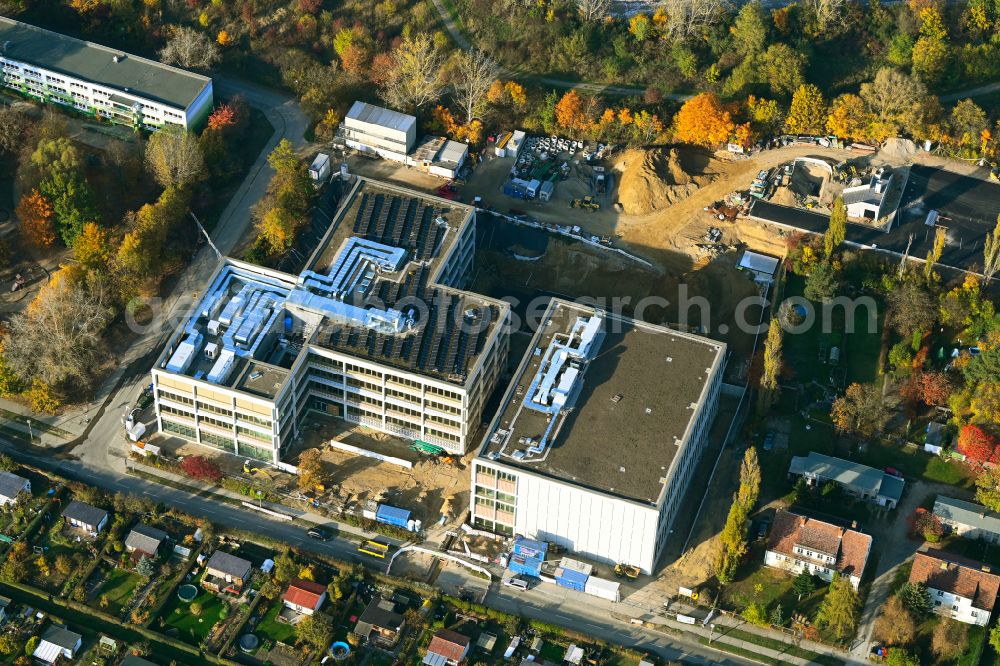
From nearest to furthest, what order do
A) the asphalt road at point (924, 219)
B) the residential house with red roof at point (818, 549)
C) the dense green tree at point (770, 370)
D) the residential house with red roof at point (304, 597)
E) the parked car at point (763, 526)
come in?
the residential house with red roof at point (304, 597)
the residential house with red roof at point (818, 549)
the parked car at point (763, 526)
the dense green tree at point (770, 370)
the asphalt road at point (924, 219)

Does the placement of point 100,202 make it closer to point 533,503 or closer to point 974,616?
point 533,503

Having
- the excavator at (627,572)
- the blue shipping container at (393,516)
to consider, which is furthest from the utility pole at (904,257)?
the blue shipping container at (393,516)

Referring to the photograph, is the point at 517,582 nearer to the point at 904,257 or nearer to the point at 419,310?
the point at 419,310

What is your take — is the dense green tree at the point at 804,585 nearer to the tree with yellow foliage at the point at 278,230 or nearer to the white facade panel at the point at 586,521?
the white facade panel at the point at 586,521

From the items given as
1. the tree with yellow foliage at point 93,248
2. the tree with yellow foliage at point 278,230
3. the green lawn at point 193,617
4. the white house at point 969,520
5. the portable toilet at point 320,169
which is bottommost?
the green lawn at point 193,617

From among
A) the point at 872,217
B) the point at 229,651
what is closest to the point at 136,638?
the point at 229,651

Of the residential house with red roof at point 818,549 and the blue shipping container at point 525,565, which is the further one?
the blue shipping container at point 525,565

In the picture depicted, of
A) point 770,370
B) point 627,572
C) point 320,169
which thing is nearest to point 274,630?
point 627,572
